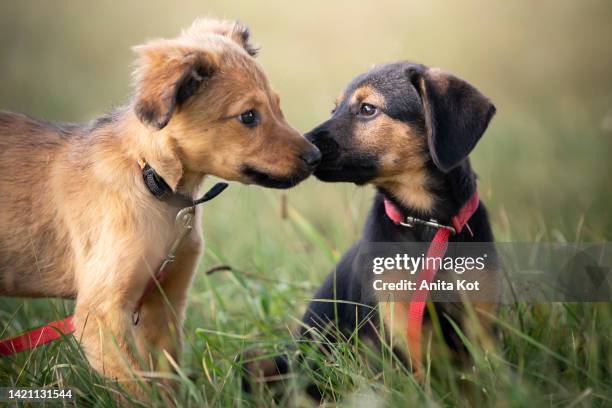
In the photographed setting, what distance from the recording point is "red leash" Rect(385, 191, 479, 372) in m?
3.54

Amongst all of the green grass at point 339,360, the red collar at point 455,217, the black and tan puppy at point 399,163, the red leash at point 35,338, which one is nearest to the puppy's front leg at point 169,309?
the green grass at point 339,360

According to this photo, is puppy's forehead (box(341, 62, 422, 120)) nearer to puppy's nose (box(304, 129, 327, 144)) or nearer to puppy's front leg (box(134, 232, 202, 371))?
puppy's nose (box(304, 129, 327, 144))

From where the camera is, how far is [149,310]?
3904mm

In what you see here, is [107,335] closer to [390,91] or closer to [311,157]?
[311,157]

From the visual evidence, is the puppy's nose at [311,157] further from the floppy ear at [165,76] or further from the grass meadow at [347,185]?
the grass meadow at [347,185]

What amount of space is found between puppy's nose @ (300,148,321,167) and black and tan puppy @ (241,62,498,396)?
0.27 m

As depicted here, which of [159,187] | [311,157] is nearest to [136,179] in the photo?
[159,187]

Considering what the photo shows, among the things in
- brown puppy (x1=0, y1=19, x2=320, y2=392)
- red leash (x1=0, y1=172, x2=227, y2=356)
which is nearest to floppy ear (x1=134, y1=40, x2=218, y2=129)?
brown puppy (x1=0, y1=19, x2=320, y2=392)

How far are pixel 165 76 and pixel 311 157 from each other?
0.82 metres

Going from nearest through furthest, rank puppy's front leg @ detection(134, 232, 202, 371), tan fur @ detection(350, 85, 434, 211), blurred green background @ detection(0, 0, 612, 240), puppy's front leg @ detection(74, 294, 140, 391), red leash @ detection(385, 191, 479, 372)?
puppy's front leg @ detection(74, 294, 140, 391)
red leash @ detection(385, 191, 479, 372)
puppy's front leg @ detection(134, 232, 202, 371)
tan fur @ detection(350, 85, 434, 211)
blurred green background @ detection(0, 0, 612, 240)

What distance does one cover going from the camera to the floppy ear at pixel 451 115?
361 cm

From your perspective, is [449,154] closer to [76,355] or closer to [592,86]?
[76,355]

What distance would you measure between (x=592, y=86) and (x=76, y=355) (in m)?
7.80

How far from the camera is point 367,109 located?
4.06 meters
